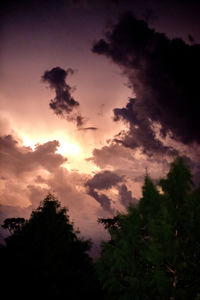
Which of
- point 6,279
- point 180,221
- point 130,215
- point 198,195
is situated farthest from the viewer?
point 130,215

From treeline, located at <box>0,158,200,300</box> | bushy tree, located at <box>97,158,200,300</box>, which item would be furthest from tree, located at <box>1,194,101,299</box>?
bushy tree, located at <box>97,158,200,300</box>

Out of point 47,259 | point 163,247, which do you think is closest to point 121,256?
point 163,247

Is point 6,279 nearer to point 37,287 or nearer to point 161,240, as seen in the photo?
point 37,287

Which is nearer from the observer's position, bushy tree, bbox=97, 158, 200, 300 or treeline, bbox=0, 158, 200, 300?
treeline, bbox=0, 158, 200, 300

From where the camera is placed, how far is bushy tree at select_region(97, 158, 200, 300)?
56.2 ft

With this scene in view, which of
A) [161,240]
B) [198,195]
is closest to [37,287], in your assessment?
[161,240]

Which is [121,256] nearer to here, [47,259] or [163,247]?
[163,247]

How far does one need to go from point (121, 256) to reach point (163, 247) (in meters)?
8.26

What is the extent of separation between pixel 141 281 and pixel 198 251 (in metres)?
6.35

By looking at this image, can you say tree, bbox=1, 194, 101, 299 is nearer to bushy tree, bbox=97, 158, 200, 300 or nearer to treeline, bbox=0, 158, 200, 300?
treeline, bbox=0, 158, 200, 300

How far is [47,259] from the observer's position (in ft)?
56.4

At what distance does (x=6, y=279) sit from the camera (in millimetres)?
15352

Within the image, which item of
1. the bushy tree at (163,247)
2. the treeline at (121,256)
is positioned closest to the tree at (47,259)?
the treeline at (121,256)

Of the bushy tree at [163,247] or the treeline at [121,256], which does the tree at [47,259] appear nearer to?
the treeline at [121,256]
